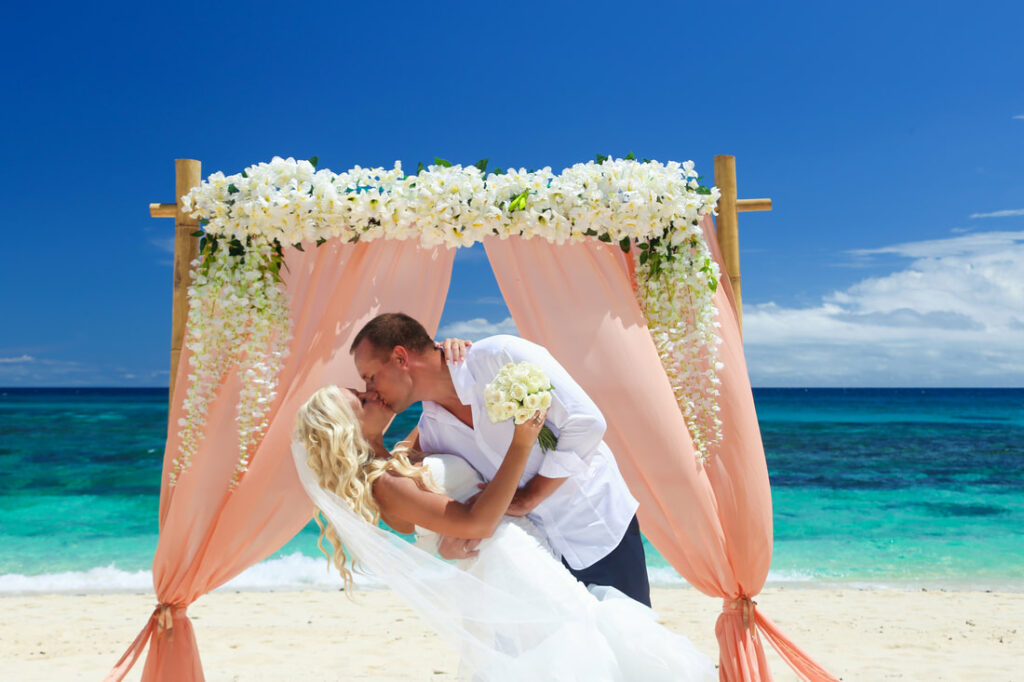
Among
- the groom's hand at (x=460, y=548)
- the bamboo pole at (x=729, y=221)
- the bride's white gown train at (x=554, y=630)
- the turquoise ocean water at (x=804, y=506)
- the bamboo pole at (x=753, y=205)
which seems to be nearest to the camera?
the bride's white gown train at (x=554, y=630)

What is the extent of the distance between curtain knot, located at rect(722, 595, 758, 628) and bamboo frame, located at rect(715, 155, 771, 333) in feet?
4.06

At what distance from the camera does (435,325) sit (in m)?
3.61

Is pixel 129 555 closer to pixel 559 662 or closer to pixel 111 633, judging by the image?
pixel 111 633

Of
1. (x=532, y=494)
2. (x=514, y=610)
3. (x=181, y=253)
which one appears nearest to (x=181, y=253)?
(x=181, y=253)

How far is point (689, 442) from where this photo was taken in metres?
3.45

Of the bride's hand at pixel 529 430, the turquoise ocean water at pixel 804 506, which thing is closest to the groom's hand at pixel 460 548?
the bride's hand at pixel 529 430

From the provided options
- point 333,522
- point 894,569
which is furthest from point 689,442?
point 894,569

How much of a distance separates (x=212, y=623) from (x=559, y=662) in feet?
→ 18.0

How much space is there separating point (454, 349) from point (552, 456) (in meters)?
0.56

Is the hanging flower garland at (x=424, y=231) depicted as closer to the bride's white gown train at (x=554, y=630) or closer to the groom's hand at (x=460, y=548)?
the bride's white gown train at (x=554, y=630)

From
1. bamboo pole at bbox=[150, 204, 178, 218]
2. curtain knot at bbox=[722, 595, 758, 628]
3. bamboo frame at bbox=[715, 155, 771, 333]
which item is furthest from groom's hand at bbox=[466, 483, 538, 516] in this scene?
bamboo pole at bbox=[150, 204, 178, 218]

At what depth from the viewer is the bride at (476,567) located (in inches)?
100

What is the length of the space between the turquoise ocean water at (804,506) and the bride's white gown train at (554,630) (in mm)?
6628

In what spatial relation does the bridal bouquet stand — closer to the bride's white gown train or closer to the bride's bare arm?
the bride's bare arm
